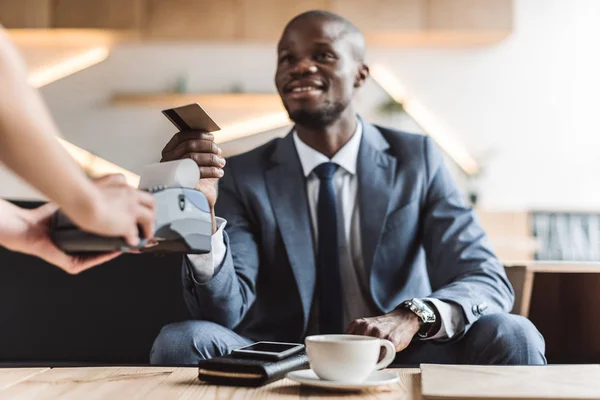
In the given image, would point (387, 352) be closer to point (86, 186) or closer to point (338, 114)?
point (86, 186)

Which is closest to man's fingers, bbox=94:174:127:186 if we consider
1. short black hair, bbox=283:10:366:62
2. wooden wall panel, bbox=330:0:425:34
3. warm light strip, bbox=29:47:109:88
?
short black hair, bbox=283:10:366:62

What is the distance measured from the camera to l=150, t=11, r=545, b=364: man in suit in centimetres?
150

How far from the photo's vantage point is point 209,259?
1.50 m

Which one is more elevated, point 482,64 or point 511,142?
point 482,64

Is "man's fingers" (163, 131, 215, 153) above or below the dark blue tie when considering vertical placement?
above

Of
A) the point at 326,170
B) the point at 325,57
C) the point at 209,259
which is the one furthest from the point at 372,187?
the point at 209,259

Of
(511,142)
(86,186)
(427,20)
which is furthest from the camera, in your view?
(511,142)

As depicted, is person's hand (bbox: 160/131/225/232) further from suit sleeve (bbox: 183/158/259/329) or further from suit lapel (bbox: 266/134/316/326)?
suit lapel (bbox: 266/134/316/326)

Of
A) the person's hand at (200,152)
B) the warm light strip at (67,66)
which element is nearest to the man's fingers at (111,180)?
the person's hand at (200,152)

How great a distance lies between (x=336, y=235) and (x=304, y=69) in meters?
0.42

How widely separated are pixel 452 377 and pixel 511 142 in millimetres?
4528

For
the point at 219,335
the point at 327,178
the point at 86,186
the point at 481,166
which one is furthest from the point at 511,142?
the point at 86,186

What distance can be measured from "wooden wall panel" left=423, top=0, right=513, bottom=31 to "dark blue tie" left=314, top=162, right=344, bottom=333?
3456 mm

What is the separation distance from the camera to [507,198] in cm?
526
